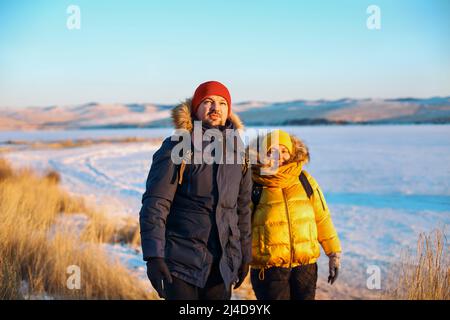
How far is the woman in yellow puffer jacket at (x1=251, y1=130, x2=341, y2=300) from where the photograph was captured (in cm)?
277

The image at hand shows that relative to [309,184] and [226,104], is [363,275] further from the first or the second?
[226,104]

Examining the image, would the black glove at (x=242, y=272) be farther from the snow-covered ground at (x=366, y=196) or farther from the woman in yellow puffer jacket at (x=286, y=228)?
the snow-covered ground at (x=366, y=196)

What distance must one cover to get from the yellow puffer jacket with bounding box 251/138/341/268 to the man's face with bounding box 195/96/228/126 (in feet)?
1.78

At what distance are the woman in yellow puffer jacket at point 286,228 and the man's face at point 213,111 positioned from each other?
0.52m

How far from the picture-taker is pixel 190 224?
7.58ft

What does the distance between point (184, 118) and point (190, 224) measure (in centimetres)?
54

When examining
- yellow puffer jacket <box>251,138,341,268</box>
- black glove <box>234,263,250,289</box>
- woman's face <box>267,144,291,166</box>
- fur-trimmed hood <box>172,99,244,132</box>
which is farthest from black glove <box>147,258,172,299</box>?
woman's face <box>267,144,291,166</box>

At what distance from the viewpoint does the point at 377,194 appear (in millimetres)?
10094

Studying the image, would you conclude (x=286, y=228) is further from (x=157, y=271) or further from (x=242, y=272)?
(x=157, y=271)

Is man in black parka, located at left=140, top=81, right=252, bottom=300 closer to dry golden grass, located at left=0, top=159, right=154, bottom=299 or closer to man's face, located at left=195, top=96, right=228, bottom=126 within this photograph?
man's face, located at left=195, top=96, right=228, bottom=126

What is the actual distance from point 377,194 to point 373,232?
3.23 meters

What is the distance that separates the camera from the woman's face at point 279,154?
114 inches

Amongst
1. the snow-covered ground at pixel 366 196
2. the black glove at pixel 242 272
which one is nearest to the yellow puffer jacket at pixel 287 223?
the black glove at pixel 242 272
